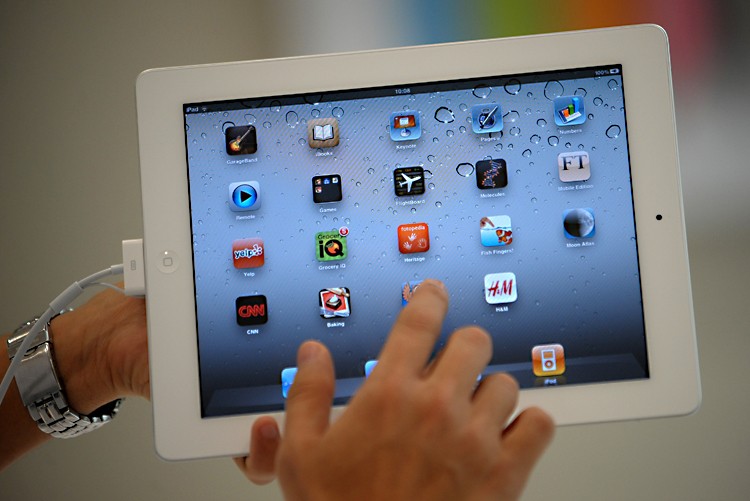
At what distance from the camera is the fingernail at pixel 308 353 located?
0.48m

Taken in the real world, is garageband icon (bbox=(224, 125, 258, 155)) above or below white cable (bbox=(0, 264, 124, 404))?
above

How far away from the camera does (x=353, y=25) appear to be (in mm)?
1128

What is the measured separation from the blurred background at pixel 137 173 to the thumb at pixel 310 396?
2.38ft

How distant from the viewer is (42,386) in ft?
2.67

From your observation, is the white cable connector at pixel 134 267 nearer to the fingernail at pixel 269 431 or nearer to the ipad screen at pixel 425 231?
the ipad screen at pixel 425 231

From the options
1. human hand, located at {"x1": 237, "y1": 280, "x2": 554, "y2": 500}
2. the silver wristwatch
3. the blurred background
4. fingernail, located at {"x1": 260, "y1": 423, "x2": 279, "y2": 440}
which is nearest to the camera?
human hand, located at {"x1": 237, "y1": 280, "x2": 554, "y2": 500}

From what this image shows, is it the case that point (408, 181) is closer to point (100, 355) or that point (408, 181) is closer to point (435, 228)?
point (435, 228)

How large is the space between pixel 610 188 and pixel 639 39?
150 millimetres

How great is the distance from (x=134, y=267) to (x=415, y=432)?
0.42 meters

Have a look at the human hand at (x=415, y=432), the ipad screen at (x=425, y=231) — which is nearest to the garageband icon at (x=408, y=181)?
the ipad screen at (x=425, y=231)

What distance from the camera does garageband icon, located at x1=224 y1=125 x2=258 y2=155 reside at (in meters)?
0.70

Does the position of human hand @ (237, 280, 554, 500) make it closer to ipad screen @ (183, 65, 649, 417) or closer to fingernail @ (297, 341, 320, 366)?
fingernail @ (297, 341, 320, 366)

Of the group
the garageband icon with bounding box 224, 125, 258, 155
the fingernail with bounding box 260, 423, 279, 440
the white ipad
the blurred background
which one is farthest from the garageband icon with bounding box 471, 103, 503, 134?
the blurred background

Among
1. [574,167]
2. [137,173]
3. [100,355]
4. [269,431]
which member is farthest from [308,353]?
[137,173]
